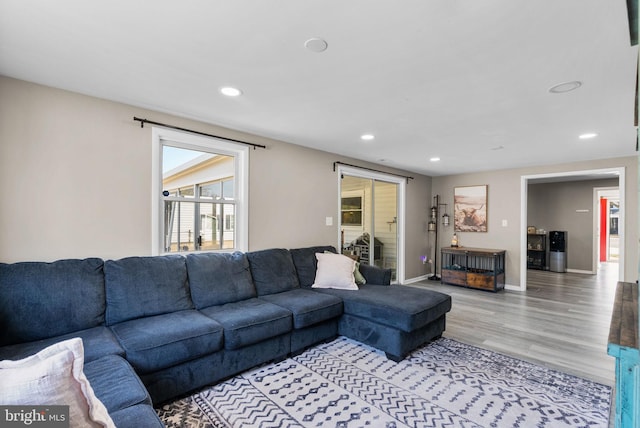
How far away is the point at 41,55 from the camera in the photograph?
195 centimetres

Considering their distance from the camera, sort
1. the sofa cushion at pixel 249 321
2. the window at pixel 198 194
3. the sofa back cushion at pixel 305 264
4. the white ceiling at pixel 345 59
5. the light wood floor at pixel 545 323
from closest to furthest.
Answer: the white ceiling at pixel 345 59 → the sofa cushion at pixel 249 321 → the light wood floor at pixel 545 323 → the window at pixel 198 194 → the sofa back cushion at pixel 305 264

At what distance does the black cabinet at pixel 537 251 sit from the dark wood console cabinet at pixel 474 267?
3.08 m

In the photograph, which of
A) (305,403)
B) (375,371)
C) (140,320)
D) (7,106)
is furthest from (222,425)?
(7,106)

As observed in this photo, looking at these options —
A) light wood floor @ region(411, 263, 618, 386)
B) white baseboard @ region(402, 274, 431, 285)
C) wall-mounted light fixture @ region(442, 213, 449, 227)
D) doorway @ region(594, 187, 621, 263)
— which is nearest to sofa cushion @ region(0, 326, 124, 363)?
light wood floor @ region(411, 263, 618, 386)

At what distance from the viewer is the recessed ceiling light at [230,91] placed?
242 centimetres

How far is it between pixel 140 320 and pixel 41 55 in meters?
1.90

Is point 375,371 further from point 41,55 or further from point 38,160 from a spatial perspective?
point 41,55

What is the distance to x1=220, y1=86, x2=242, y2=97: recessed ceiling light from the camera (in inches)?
95.2

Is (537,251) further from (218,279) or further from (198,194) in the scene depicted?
(198,194)

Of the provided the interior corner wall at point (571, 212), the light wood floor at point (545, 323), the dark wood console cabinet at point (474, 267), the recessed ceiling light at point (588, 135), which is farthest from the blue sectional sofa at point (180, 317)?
the interior corner wall at point (571, 212)

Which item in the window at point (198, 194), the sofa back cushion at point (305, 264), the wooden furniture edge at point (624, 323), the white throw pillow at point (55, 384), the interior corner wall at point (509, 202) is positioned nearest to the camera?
the white throw pillow at point (55, 384)

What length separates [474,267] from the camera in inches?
234

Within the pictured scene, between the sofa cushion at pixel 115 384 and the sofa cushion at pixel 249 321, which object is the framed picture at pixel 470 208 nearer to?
the sofa cushion at pixel 249 321

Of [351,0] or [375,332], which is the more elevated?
[351,0]
